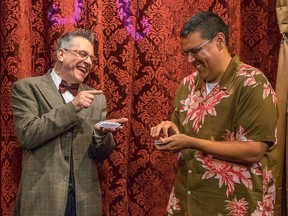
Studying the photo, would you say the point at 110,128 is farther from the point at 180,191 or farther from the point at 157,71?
the point at 157,71

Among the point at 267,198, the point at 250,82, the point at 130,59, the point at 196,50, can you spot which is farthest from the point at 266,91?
the point at 130,59

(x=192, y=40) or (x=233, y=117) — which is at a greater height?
(x=192, y=40)

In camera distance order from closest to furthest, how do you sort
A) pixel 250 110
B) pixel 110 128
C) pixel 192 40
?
pixel 250 110 → pixel 192 40 → pixel 110 128

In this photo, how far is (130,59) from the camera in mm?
2986

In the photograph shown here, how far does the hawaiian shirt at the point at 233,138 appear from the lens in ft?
6.78

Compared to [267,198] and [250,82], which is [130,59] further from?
Answer: [267,198]

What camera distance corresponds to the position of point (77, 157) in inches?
96.5

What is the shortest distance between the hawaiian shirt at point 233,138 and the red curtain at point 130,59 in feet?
2.67

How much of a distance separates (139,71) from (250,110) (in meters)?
1.12

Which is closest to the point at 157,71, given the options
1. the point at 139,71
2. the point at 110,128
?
the point at 139,71

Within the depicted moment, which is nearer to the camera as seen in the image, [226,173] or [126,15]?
[226,173]

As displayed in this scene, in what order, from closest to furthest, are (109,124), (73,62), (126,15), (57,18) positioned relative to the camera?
1. (109,124)
2. (73,62)
3. (57,18)
4. (126,15)

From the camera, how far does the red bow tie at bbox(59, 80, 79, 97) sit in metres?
2.52

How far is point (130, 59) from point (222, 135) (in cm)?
103
